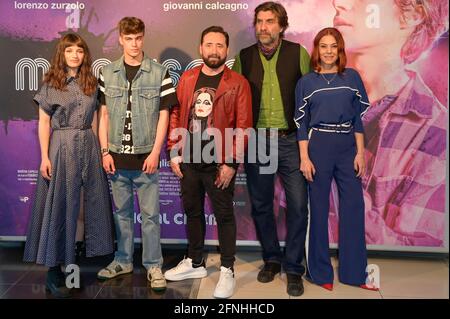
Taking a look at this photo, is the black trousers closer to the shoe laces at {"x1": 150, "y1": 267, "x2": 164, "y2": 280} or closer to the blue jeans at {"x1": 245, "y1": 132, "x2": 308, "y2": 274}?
the blue jeans at {"x1": 245, "y1": 132, "x2": 308, "y2": 274}

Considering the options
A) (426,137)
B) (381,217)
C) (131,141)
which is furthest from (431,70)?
(131,141)

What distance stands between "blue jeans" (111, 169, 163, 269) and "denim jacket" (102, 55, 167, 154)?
172mm

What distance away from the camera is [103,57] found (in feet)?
12.4

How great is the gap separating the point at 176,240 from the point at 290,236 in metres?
1.00

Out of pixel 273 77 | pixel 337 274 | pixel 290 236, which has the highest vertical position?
pixel 273 77

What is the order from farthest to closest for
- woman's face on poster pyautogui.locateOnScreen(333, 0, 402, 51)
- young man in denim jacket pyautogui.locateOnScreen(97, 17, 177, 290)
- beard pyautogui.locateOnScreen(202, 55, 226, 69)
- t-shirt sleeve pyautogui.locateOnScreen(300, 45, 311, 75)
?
woman's face on poster pyautogui.locateOnScreen(333, 0, 402, 51), t-shirt sleeve pyautogui.locateOnScreen(300, 45, 311, 75), young man in denim jacket pyautogui.locateOnScreen(97, 17, 177, 290), beard pyautogui.locateOnScreen(202, 55, 226, 69)

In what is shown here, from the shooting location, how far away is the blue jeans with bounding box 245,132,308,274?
324cm

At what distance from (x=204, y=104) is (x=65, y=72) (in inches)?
33.1

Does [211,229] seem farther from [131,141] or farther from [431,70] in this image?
[431,70]

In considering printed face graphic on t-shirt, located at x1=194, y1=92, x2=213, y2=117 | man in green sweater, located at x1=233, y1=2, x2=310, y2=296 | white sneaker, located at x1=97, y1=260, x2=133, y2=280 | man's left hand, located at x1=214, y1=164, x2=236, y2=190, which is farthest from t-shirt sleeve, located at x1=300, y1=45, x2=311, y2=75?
white sneaker, located at x1=97, y1=260, x2=133, y2=280

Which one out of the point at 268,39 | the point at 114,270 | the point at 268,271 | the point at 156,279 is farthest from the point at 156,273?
the point at 268,39

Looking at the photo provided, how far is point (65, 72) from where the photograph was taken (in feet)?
10.3

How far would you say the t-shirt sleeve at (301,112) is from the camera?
3.14 m

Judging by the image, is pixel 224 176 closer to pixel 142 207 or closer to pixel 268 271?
pixel 142 207
